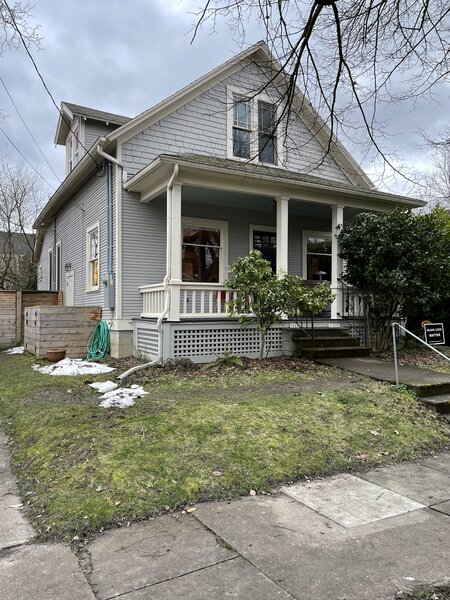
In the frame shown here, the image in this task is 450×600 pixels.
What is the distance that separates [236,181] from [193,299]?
2557mm

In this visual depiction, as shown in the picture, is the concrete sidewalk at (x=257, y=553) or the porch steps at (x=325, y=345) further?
the porch steps at (x=325, y=345)

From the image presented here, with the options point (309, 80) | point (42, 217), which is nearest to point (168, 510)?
point (309, 80)

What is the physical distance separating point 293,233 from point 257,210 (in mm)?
1321

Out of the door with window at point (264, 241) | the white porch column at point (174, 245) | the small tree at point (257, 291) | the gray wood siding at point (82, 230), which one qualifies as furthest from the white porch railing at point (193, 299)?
the door with window at point (264, 241)

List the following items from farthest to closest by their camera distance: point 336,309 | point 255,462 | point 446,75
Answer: point 336,309, point 446,75, point 255,462

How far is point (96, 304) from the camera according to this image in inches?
431

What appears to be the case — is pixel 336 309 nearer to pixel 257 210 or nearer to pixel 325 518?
pixel 257 210

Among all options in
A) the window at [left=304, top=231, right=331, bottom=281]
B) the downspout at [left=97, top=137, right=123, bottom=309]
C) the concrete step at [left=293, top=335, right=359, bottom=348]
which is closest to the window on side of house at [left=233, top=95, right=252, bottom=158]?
the window at [left=304, top=231, right=331, bottom=281]

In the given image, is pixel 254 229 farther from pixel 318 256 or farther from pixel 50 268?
pixel 50 268

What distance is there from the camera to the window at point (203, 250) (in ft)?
35.4

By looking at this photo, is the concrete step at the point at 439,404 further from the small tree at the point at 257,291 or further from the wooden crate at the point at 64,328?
the wooden crate at the point at 64,328

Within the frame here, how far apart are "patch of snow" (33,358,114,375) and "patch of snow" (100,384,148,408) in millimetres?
1939

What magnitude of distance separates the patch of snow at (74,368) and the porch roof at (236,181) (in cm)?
363

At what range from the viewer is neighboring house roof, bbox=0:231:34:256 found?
24283mm
